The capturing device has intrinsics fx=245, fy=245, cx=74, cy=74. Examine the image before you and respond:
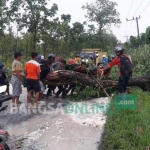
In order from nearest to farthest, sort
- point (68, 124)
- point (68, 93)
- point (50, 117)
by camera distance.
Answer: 1. point (68, 124)
2. point (50, 117)
3. point (68, 93)

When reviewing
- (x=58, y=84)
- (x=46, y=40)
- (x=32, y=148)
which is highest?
(x=46, y=40)

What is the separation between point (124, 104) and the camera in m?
6.05

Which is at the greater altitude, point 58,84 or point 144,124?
point 58,84

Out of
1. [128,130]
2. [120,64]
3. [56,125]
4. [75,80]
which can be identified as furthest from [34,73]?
[128,130]

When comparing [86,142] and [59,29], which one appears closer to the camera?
[86,142]

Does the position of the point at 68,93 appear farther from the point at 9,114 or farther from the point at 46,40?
the point at 46,40

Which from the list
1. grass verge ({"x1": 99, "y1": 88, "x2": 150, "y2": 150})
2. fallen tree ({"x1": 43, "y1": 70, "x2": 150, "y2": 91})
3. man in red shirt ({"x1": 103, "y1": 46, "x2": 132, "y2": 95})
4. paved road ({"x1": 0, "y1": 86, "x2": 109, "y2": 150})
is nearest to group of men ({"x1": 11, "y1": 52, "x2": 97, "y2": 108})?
fallen tree ({"x1": 43, "y1": 70, "x2": 150, "y2": 91})

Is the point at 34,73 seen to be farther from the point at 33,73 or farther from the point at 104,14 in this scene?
the point at 104,14

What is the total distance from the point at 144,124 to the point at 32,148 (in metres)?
1.97

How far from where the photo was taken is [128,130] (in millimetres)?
4117

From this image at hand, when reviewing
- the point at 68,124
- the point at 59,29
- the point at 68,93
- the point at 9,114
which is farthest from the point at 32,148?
the point at 59,29

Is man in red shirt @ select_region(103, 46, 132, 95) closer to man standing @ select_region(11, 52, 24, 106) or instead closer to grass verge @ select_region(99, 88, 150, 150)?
grass verge @ select_region(99, 88, 150, 150)

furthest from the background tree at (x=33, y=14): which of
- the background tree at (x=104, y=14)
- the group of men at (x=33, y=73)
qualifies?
the background tree at (x=104, y=14)

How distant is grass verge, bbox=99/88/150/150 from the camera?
3.66 meters
